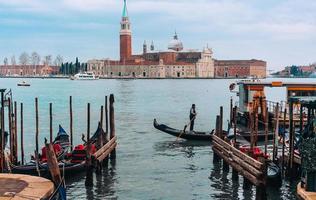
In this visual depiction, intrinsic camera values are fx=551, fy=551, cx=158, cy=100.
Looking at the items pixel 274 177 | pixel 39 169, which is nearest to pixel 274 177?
pixel 274 177

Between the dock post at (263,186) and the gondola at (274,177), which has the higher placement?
the dock post at (263,186)

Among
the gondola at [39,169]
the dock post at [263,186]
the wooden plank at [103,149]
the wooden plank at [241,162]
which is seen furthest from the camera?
the wooden plank at [103,149]

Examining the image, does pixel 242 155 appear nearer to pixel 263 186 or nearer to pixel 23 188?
pixel 263 186

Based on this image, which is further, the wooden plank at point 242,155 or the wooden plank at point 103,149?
the wooden plank at point 103,149

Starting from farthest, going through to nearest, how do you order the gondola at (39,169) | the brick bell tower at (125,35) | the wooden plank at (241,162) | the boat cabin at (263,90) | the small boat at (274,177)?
1. the brick bell tower at (125,35)
2. the boat cabin at (263,90)
3. the gondola at (39,169)
4. the small boat at (274,177)
5. the wooden plank at (241,162)

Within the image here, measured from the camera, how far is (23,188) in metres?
10.2

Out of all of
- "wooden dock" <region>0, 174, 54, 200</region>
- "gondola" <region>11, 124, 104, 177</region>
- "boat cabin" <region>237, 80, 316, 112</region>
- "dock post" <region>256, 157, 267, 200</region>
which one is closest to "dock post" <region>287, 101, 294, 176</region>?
"dock post" <region>256, 157, 267, 200</region>

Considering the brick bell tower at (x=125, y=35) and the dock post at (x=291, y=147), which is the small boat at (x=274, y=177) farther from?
the brick bell tower at (x=125, y=35)

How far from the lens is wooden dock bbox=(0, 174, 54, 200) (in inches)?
378

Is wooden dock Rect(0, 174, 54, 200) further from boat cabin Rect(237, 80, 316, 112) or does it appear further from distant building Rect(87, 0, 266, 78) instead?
distant building Rect(87, 0, 266, 78)

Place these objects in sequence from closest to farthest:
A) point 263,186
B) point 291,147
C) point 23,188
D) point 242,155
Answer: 1. point 23,188
2. point 263,186
3. point 242,155
4. point 291,147

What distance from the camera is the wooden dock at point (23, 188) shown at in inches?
378

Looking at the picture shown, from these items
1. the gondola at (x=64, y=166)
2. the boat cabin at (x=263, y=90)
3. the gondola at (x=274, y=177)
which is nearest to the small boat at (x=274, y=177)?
the gondola at (x=274, y=177)

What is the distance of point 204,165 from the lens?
819 inches
